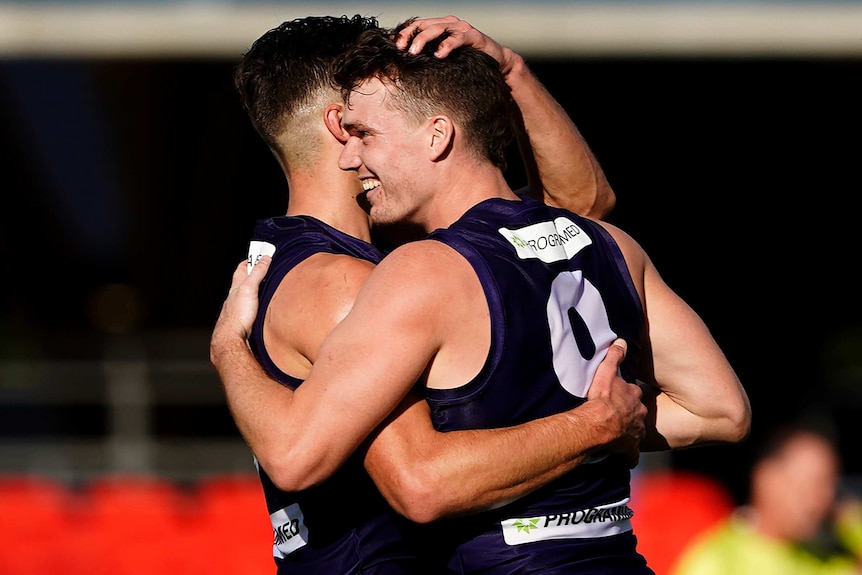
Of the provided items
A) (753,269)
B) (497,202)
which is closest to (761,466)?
(497,202)

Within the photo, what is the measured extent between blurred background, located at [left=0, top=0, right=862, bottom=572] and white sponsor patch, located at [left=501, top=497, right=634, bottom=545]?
7076mm

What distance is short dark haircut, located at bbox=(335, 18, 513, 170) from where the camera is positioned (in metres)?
3.13

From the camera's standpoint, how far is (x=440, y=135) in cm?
312

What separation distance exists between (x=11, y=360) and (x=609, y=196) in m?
17.0

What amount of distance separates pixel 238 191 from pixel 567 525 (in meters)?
15.0

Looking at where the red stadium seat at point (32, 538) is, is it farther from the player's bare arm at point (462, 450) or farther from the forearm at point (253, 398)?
the player's bare arm at point (462, 450)

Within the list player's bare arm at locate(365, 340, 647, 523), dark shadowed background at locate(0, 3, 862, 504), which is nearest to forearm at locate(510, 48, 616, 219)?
player's bare arm at locate(365, 340, 647, 523)

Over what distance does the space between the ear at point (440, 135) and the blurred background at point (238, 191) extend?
743 cm

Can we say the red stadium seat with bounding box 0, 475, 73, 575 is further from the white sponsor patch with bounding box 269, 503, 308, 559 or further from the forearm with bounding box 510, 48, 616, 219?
the forearm with bounding box 510, 48, 616, 219

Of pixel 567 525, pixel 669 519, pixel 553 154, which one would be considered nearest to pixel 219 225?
pixel 669 519

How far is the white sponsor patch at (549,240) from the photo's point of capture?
2975 mm

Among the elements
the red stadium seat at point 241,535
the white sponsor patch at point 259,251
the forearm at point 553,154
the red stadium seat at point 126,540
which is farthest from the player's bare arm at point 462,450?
the red stadium seat at point 126,540

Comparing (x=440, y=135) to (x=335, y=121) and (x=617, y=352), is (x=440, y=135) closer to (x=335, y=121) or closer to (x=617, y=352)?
(x=335, y=121)

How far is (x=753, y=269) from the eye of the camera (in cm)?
1723
